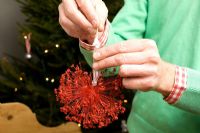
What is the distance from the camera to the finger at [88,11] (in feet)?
1.99

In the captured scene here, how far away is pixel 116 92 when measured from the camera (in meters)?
0.83

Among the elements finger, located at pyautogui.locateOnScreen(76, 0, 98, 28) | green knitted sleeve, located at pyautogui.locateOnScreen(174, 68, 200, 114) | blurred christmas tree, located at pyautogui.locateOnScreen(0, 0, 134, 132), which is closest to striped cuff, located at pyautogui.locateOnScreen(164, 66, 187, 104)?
green knitted sleeve, located at pyautogui.locateOnScreen(174, 68, 200, 114)

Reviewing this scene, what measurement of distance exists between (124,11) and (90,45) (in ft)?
0.53

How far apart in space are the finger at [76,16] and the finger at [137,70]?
124 mm

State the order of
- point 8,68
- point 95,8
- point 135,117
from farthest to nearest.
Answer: point 8,68
point 135,117
point 95,8

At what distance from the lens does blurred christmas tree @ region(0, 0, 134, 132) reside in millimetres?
1449

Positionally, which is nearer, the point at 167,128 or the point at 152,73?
the point at 152,73

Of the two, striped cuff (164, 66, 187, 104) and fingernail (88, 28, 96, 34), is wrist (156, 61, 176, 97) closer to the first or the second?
striped cuff (164, 66, 187, 104)

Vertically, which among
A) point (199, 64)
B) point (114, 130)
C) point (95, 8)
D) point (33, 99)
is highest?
point (95, 8)

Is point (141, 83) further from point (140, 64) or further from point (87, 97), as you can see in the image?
point (87, 97)

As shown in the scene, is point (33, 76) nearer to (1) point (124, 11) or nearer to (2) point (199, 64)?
(1) point (124, 11)

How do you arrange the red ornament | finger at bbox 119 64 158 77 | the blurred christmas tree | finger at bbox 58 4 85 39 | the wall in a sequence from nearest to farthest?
finger at bbox 119 64 158 77 < finger at bbox 58 4 85 39 < the red ornament < the blurred christmas tree < the wall

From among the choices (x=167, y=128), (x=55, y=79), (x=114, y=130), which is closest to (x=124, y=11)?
(x=167, y=128)

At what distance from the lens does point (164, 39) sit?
72 centimetres
